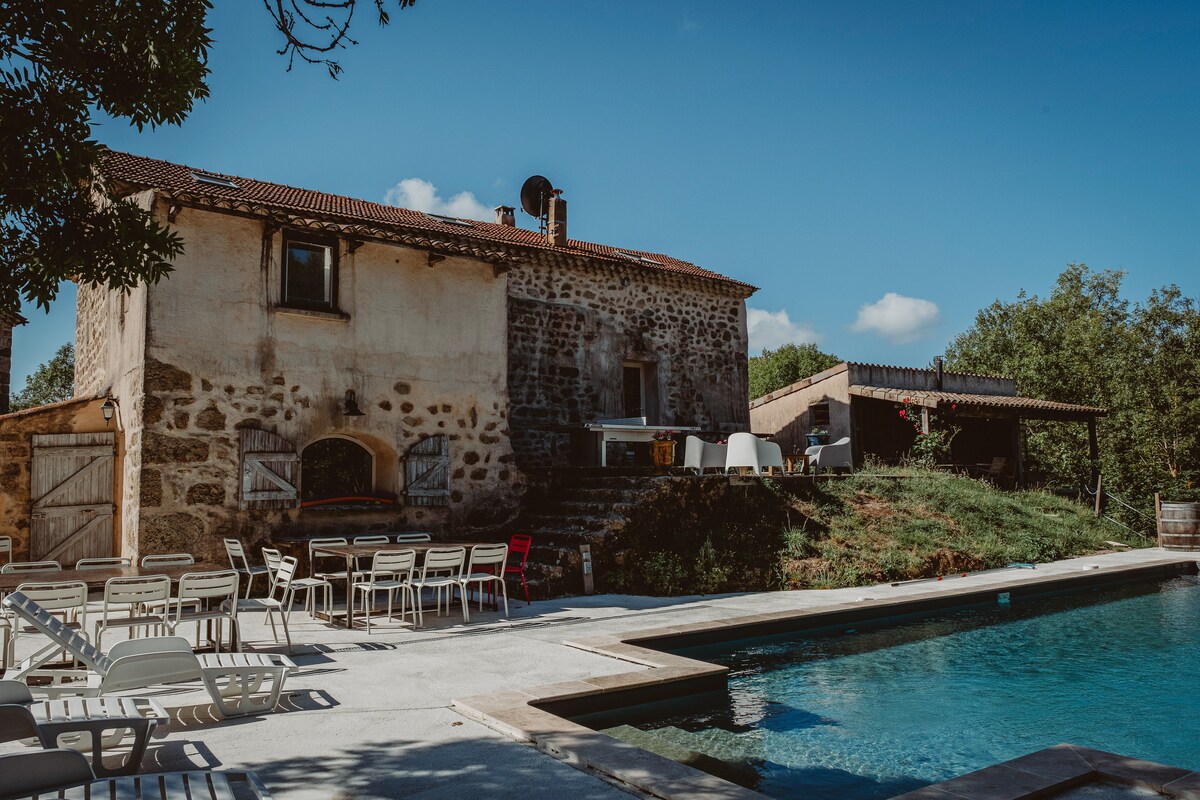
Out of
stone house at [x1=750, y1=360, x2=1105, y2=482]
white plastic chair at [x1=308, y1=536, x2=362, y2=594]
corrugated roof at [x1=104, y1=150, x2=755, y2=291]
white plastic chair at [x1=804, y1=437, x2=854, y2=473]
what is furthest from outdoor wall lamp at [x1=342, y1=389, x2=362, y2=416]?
stone house at [x1=750, y1=360, x2=1105, y2=482]

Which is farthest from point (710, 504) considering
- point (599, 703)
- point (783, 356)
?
point (783, 356)

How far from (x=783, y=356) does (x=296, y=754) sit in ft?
122

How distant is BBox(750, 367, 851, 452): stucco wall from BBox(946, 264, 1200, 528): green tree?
18.8 feet

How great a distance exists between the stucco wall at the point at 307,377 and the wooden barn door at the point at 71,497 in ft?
5.77

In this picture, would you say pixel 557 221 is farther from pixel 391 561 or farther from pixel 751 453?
pixel 391 561

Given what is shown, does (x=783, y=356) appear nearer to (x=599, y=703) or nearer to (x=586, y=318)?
(x=586, y=318)

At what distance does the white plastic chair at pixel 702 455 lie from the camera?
43.2ft

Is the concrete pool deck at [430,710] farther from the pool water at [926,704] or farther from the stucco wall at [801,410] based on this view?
the stucco wall at [801,410]

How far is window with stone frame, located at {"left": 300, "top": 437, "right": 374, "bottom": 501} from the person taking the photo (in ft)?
47.1

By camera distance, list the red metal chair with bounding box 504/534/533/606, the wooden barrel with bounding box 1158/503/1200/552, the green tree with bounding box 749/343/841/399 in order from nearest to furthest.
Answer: the red metal chair with bounding box 504/534/533/606 → the wooden barrel with bounding box 1158/503/1200/552 → the green tree with bounding box 749/343/841/399

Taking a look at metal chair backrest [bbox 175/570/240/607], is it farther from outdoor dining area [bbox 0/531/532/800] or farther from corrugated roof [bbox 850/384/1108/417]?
corrugated roof [bbox 850/384/1108/417]

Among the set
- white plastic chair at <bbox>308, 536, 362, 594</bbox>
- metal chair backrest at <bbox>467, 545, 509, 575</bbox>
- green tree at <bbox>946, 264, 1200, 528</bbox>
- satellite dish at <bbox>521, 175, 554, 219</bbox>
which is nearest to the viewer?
white plastic chair at <bbox>308, 536, 362, 594</bbox>

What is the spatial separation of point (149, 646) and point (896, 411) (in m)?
17.8

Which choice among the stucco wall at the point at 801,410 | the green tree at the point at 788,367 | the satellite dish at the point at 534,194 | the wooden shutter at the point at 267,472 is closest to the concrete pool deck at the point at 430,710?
the wooden shutter at the point at 267,472
